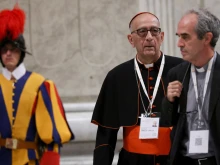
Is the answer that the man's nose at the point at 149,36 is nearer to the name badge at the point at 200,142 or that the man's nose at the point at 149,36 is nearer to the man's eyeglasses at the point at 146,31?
the man's eyeglasses at the point at 146,31

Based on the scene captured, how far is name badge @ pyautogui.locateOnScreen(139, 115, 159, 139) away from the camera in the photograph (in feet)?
13.1

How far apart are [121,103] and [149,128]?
10.0 inches

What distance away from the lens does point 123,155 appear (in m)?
4.14

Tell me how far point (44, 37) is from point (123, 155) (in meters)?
1.80

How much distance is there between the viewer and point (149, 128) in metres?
4.01

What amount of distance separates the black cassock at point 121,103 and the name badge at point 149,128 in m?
0.06

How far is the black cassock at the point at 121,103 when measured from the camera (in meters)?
4.12

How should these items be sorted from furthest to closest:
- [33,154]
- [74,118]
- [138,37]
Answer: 1. [74,118]
2. [138,37]
3. [33,154]

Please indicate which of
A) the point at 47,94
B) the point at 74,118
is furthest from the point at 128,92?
the point at 74,118

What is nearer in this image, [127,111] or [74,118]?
[127,111]

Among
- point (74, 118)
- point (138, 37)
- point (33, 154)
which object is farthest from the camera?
point (74, 118)

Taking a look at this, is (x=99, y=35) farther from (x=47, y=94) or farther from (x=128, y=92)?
(x=47, y=94)

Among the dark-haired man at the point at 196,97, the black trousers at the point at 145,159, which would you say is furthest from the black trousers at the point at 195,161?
the black trousers at the point at 145,159

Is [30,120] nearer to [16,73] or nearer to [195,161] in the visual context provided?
[16,73]
